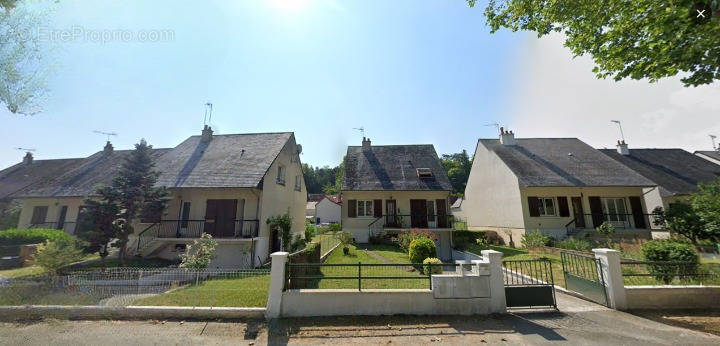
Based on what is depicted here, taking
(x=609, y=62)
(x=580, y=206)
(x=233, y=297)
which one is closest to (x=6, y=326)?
(x=233, y=297)

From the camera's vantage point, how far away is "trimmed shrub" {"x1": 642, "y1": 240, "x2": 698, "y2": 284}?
7.73m

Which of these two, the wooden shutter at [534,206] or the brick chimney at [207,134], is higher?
the brick chimney at [207,134]

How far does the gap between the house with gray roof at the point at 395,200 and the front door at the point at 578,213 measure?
883 centimetres

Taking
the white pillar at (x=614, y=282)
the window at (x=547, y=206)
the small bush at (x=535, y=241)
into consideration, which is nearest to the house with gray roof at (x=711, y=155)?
the window at (x=547, y=206)

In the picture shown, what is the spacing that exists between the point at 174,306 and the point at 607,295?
11650 millimetres

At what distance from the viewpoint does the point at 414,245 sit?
39.1 feet

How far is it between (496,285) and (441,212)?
13309 mm

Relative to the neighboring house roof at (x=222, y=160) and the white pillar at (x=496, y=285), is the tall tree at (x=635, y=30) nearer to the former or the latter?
the white pillar at (x=496, y=285)

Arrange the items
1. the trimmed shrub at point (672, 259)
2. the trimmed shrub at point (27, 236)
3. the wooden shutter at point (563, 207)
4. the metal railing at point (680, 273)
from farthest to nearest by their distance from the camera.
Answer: the wooden shutter at point (563, 207) → the trimmed shrub at point (27, 236) → the trimmed shrub at point (672, 259) → the metal railing at point (680, 273)

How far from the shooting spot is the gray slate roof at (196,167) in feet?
47.3

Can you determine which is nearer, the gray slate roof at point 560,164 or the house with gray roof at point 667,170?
the gray slate roof at point 560,164

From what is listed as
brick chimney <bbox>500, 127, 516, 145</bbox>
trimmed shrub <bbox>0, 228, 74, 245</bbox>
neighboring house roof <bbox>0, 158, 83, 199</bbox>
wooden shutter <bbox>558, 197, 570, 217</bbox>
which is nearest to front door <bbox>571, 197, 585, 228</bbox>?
wooden shutter <bbox>558, 197, 570, 217</bbox>

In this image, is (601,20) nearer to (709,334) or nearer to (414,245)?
(709,334)

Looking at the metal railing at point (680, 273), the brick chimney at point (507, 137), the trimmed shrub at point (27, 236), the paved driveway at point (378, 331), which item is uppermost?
the brick chimney at point (507, 137)
